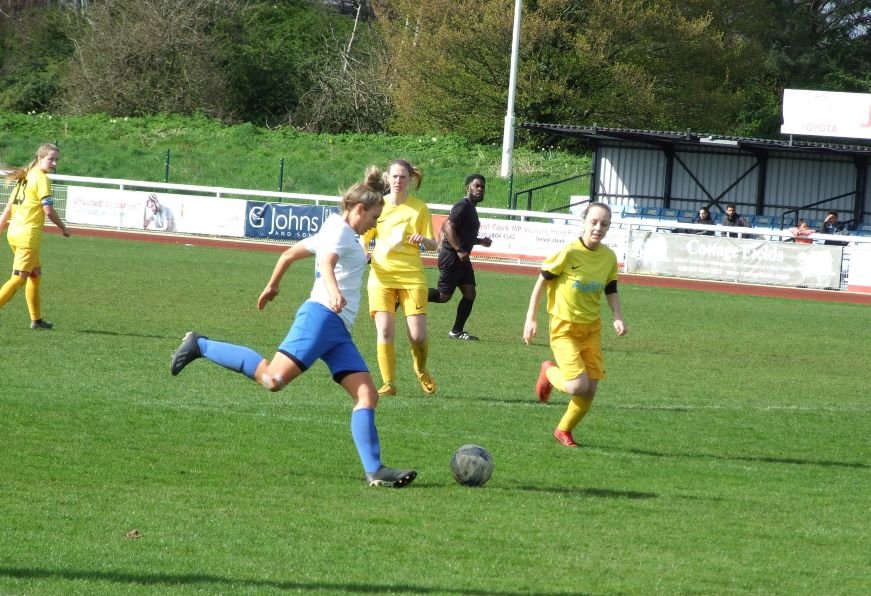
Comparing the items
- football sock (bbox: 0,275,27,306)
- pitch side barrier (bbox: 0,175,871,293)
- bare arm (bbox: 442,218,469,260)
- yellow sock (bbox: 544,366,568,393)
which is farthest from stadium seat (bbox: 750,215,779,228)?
yellow sock (bbox: 544,366,568,393)

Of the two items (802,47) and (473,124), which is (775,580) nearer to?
(473,124)

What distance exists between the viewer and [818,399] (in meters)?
11.4

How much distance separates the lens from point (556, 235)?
27891mm

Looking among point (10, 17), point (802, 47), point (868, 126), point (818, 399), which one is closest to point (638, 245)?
point (868, 126)

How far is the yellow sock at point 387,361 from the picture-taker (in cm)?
991

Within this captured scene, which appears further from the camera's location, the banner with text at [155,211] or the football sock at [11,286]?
the banner with text at [155,211]

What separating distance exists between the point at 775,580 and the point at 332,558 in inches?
74.0

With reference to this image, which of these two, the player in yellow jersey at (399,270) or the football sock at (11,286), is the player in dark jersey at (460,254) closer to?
the player in yellow jersey at (399,270)

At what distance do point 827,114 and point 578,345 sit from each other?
97.8 feet

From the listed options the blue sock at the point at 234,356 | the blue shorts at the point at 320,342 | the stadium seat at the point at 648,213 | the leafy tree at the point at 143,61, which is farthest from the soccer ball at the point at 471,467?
the leafy tree at the point at 143,61

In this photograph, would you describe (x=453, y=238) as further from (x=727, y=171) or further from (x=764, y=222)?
(x=727, y=171)

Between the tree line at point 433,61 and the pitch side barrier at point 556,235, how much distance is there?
12.4 metres

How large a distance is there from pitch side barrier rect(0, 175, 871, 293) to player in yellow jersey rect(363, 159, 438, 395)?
1619 cm

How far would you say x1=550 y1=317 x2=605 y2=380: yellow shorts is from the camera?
331 inches
